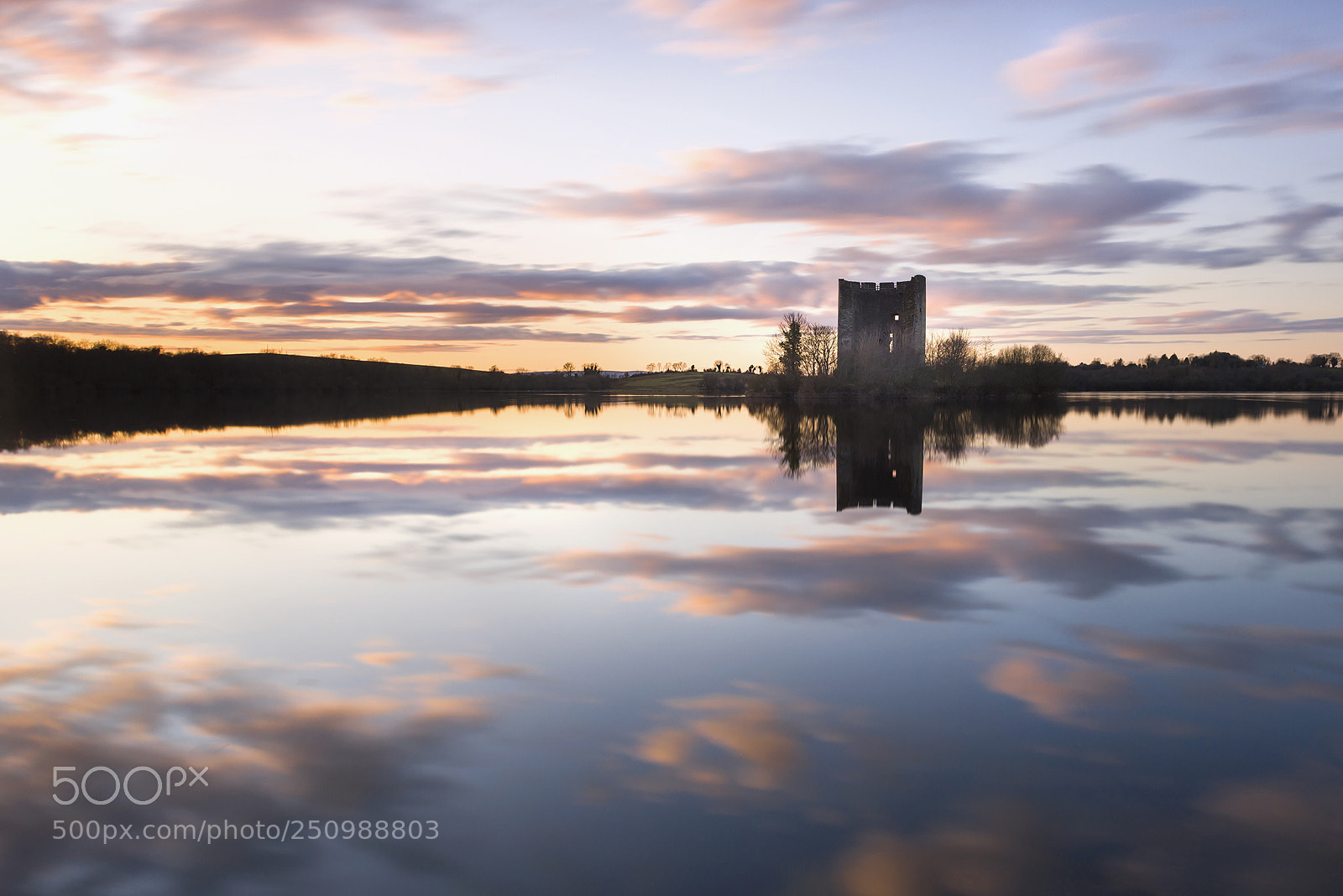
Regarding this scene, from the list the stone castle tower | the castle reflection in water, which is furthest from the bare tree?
the castle reflection in water

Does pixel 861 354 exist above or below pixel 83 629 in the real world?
above

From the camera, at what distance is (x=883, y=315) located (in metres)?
46.5

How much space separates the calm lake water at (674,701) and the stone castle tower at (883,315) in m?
37.9

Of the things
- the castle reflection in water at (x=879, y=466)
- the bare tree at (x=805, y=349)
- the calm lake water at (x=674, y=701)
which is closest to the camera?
the calm lake water at (x=674, y=701)

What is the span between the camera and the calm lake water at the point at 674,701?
252 cm

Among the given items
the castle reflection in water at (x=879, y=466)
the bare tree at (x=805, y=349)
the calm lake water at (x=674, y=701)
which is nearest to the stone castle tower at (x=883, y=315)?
the bare tree at (x=805, y=349)

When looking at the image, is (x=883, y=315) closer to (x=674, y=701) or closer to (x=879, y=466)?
(x=879, y=466)

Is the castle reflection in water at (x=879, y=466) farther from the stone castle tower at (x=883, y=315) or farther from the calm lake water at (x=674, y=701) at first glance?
the stone castle tower at (x=883, y=315)

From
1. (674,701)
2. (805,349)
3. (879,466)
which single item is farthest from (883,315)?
(674,701)

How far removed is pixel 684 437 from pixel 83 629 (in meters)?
16.8

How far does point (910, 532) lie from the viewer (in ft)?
25.6

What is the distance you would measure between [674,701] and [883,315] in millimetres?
45218

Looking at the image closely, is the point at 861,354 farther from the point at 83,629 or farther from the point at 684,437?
the point at 83,629

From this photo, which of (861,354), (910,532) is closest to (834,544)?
(910,532)
